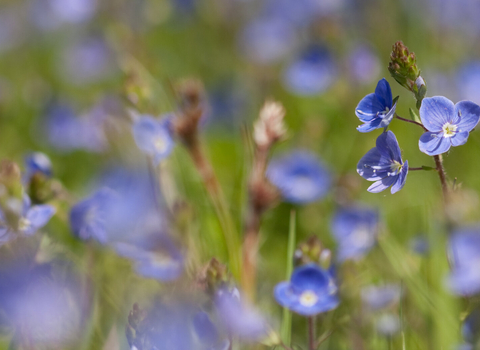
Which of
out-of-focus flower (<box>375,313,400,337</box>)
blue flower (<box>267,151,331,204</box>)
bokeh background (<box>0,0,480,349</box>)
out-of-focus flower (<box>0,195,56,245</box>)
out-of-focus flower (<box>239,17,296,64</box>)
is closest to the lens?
out-of-focus flower (<box>0,195,56,245</box>)

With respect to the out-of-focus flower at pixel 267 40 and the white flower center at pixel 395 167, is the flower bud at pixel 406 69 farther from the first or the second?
the out-of-focus flower at pixel 267 40

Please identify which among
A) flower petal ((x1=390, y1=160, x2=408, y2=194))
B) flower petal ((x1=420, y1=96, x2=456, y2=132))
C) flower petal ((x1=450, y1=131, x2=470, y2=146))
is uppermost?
flower petal ((x1=420, y1=96, x2=456, y2=132))

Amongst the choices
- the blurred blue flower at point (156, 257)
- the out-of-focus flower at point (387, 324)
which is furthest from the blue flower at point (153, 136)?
the out-of-focus flower at point (387, 324)

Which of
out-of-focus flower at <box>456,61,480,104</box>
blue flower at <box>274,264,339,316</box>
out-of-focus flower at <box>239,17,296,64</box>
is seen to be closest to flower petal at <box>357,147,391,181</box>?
blue flower at <box>274,264,339,316</box>

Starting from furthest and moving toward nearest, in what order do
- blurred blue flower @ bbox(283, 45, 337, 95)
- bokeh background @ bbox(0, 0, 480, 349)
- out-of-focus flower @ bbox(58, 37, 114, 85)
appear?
out-of-focus flower @ bbox(58, 37, 114, 85) < blurred blue flower @ bbox(283, 45, 337, 95) < bokeh background @ bbox(0, 0, 480, 349)

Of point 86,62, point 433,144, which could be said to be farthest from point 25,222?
point 86,62

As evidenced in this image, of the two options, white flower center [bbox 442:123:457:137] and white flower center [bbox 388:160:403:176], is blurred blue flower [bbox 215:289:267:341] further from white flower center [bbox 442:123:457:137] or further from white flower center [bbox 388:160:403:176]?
white flower center [bbox 442:123:457:137]

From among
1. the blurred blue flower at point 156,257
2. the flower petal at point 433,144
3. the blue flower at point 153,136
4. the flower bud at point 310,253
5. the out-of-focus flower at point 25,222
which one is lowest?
the blurred blue flower at point 156,257
